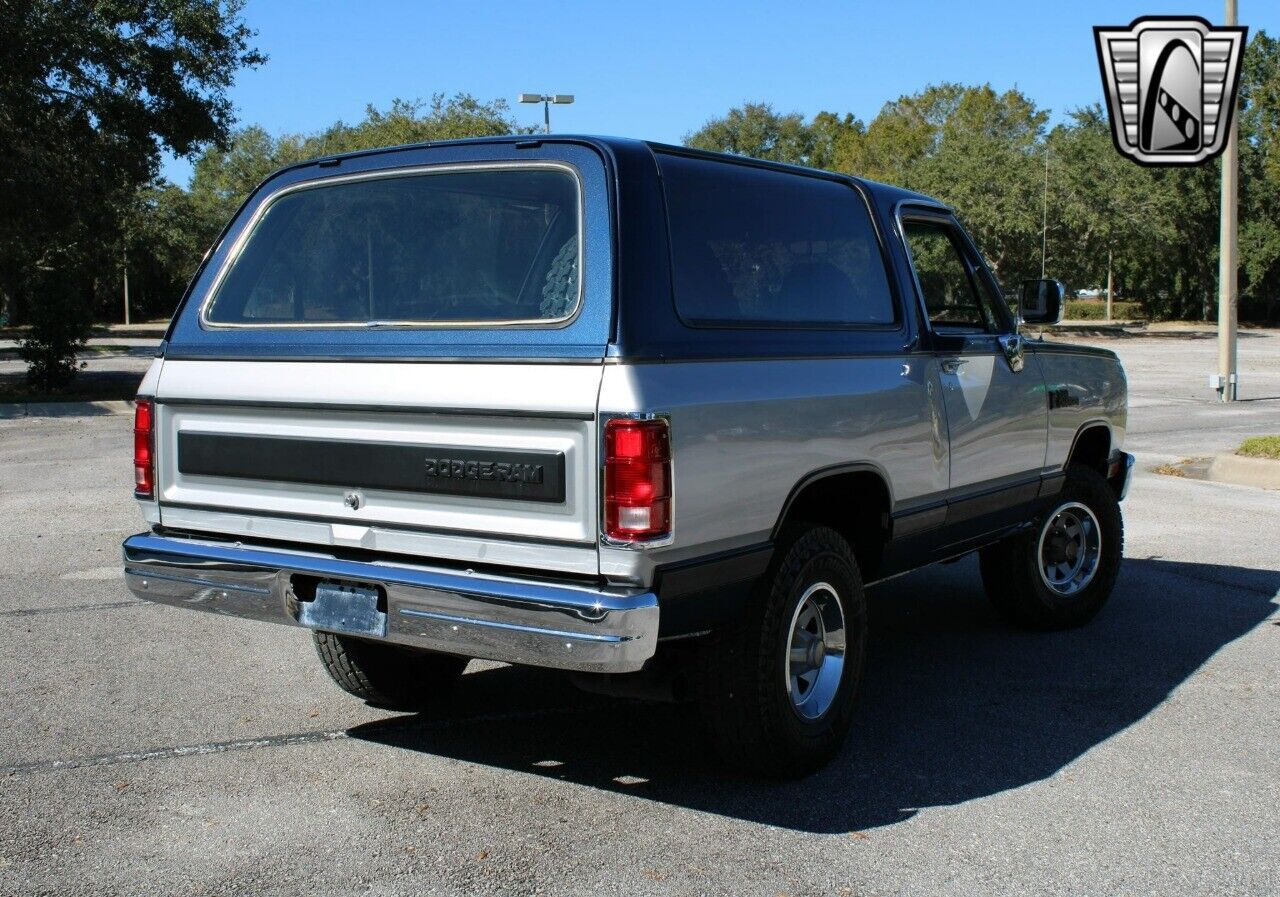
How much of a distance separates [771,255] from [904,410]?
84 cm

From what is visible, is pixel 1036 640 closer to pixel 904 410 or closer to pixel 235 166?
pixel 904 410

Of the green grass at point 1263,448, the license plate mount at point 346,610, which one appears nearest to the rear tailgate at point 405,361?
the license plate mount at point 346,610

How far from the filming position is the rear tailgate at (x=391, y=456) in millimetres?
3867

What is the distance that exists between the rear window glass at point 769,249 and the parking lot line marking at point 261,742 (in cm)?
192

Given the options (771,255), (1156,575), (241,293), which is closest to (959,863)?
(771,255)

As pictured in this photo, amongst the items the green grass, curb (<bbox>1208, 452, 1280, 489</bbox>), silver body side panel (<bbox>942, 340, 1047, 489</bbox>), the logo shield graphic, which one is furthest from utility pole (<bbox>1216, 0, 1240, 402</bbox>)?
silver body side panel (<bbox>942, 340, 1047, 489</bbox>)

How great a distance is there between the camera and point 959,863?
3.94m

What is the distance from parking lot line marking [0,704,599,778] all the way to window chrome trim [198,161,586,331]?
1552 millimetres

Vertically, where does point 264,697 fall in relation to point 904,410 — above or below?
below

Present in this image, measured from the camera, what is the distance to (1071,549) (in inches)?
272

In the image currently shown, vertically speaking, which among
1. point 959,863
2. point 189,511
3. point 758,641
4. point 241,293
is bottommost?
point 959,863

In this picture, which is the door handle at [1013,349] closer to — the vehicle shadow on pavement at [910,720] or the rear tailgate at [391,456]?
the vehicle shadow on pavement at [910,720]

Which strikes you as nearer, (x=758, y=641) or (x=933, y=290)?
(x=758, y=641)

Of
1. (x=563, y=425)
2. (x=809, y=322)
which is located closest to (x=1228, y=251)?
(x=809, y=322)
